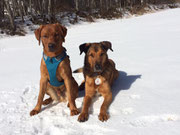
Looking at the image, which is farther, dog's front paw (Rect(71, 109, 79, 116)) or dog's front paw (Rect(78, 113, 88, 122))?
dog's front paw (Rect(71, 109, 79, 116))

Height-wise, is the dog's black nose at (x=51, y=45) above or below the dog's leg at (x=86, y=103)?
above

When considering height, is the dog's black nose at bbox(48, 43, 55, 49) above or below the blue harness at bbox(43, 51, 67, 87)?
above

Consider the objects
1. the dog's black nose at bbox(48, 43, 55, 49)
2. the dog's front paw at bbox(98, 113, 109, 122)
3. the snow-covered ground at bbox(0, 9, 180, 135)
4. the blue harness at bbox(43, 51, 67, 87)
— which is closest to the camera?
the snow-covered ground at bbox(0, 9, 180, 135)

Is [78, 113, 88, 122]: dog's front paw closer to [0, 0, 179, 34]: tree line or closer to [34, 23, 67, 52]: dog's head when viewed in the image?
[34, 23, 67, 52]: dog's head

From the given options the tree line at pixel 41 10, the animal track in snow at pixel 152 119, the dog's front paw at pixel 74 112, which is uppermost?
the tree line at pixel 41 10

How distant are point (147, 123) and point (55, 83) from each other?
5.63 feet

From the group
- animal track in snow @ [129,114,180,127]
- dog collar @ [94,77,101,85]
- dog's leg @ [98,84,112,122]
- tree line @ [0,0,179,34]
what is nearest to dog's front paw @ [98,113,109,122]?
dog's leg @ [98,84,112,122]

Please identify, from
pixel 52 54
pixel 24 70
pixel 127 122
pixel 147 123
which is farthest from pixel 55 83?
pixel 24 70

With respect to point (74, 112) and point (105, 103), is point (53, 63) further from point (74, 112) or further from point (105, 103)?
point (105, 103)

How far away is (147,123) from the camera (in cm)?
237

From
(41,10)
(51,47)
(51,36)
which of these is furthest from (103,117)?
(41,10)

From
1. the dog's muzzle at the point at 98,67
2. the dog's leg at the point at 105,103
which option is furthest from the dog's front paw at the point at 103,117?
the dog's muzzle at the point at 98,67

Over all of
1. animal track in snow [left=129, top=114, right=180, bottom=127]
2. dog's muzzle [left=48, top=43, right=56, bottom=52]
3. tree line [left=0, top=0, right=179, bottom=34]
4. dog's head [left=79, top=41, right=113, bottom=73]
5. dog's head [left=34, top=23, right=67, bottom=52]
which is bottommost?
animal track in snow [left=129, top=114, right=180, bottom=127]

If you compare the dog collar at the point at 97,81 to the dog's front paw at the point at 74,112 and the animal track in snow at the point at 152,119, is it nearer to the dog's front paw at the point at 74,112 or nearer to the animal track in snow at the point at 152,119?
the dog's front paw at the point at 74,112
